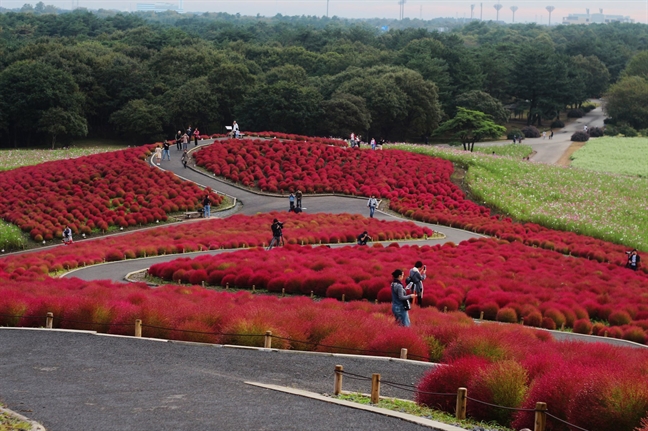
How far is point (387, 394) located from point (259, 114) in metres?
78.7

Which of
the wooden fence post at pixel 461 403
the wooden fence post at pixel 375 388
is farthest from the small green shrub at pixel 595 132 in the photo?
the wooden fence post at pixel 461 403

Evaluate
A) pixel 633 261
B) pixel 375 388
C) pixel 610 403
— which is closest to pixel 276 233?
pixel 633 261

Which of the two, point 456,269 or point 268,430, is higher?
point 268,430

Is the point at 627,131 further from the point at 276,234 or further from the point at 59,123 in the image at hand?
the point at 276,234

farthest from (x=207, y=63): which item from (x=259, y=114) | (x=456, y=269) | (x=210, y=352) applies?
(x=210, y=352)

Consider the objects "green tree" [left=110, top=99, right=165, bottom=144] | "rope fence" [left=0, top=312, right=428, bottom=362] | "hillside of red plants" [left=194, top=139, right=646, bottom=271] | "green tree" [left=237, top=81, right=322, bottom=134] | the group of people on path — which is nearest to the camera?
"rope fence" [left=0, top=312, right=428, bottom=362]

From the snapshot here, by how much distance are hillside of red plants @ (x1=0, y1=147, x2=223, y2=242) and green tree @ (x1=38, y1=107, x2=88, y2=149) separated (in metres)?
32.3

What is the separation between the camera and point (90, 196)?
162ft

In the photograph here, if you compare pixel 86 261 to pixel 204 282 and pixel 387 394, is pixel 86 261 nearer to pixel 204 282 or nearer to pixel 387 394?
pixel 204 282

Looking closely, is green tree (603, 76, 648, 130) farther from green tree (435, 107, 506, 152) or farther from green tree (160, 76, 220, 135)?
green tree (160, 76, 220, 135)

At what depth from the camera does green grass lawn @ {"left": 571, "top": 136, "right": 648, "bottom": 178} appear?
83.3 metres

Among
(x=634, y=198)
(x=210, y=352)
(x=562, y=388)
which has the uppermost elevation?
(x=562, y=388)

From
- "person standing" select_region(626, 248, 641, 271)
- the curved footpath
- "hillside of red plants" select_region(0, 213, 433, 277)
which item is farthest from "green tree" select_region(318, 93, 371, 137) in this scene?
the curved footpath

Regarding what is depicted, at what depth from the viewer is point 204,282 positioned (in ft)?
96.2
